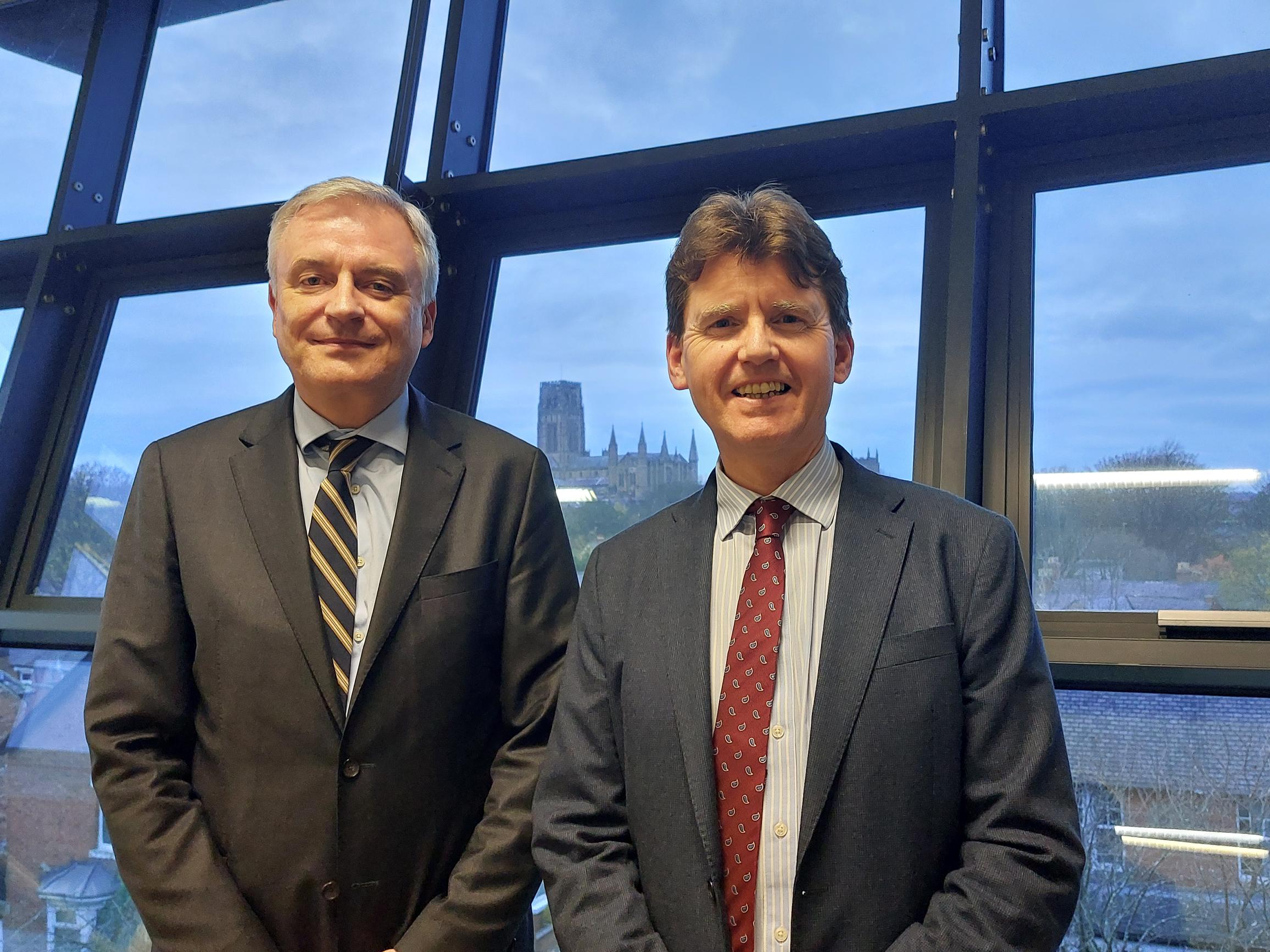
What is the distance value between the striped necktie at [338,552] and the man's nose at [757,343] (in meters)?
0.69

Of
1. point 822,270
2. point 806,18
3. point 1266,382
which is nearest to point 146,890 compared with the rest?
point 822,270

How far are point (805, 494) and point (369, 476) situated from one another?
0.75 m

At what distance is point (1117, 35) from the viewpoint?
2314mm

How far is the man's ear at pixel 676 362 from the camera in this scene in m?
1.64

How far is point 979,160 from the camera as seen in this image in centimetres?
221

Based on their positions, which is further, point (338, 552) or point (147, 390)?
point (147, 390)

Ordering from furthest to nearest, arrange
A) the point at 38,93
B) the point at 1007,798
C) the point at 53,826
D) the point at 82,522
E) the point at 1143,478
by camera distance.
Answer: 1. the point at 38,93
2. the point at 82,522
3. the point at 53,826
4. the point at 1143,478
5. the point at 1007,798

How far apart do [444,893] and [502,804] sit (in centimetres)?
17

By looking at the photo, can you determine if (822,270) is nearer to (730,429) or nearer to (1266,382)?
(730,429)

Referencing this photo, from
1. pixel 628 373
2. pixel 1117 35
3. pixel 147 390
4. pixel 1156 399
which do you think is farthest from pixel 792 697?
pixel 147 390

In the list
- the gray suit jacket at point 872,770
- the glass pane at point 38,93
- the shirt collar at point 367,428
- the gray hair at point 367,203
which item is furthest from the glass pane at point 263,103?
the gray suit jacket at point 872,770

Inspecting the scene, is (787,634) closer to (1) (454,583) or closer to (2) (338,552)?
(1) (454,583)

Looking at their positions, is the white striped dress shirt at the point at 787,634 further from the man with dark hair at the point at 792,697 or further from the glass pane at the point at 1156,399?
the glass pane at the point at 1156,399

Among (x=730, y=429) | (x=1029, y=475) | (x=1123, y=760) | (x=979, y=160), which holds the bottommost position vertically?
(x=1123, y=760)
